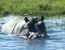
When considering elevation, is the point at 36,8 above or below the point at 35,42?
above

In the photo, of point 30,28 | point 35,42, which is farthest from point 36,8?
point 35,42

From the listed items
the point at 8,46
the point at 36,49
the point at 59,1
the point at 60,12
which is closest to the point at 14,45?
the point at 8,46

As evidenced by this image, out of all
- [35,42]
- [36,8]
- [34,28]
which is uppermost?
[36,8]

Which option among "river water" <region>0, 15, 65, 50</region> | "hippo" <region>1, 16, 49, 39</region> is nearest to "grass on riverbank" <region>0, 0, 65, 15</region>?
"river water" <region>0, 15, 65, 50</region>

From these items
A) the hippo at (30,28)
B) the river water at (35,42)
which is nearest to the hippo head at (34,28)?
the hippo at (30,28)

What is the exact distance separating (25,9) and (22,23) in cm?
882

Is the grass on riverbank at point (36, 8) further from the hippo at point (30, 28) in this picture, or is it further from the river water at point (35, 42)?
the hippo at point (30, 28)

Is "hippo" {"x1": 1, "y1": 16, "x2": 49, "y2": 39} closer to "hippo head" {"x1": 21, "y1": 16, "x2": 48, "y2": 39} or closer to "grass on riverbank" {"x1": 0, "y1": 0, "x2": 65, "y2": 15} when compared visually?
"hippo head" {"x1": 21, "y1": 16, "x2": 48, "y2": 39}

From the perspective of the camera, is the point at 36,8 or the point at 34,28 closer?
the point at 34,28

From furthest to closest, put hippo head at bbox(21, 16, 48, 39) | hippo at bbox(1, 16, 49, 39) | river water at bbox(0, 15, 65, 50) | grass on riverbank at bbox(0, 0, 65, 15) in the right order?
1. grass on riverbank at bbox(0, 0, 65, 15)
2. hippo head at bbox(21, 16, 48, 39)
3. hippo at bbox(1, 16, 49, 39)
4. river water at bbox(0, 15, 65, 50)

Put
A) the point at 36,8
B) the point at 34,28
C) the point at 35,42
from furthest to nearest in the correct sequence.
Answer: the point at 36,8
the point at 34,28
the point at 35,42

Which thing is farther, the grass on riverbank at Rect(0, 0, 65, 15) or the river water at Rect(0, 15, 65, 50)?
the grass on riverbank at Rect(0, 0, 65, 15)

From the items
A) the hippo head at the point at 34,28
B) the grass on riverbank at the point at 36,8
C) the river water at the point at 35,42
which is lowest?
the river water at the point at 35,42

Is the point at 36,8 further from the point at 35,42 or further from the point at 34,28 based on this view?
the point at 35,42
